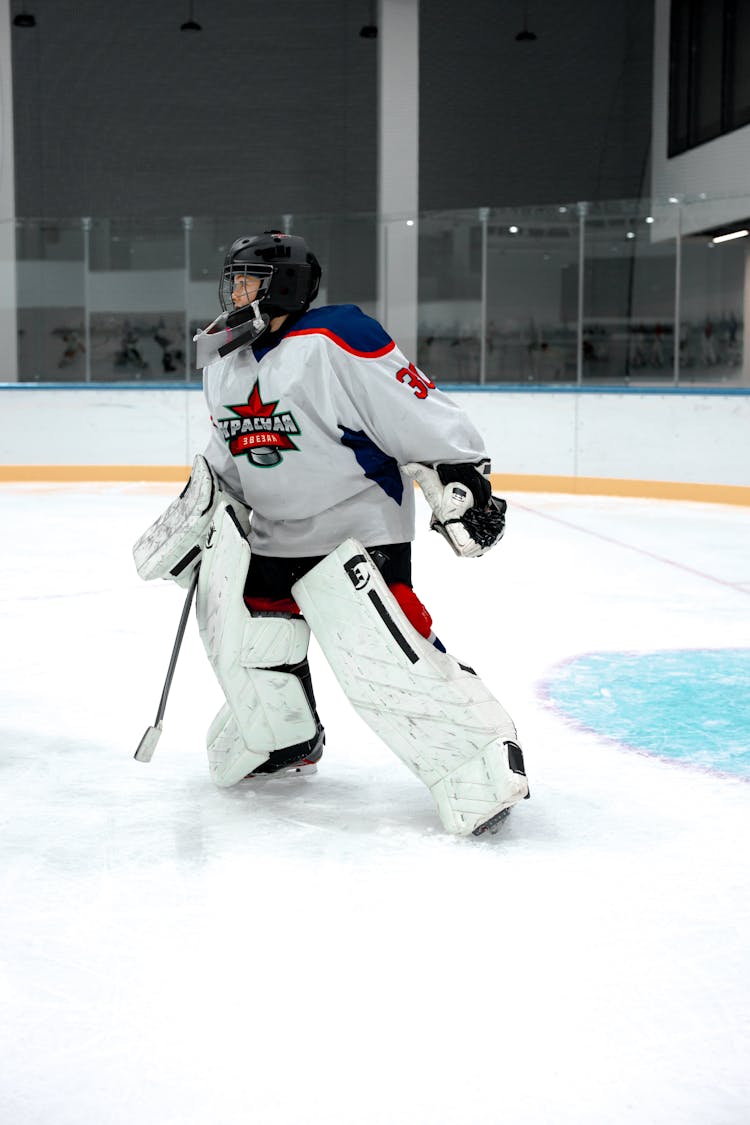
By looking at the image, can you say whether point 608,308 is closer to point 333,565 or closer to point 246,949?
point 333,565

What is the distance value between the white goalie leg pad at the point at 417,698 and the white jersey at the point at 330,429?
0.36 feet

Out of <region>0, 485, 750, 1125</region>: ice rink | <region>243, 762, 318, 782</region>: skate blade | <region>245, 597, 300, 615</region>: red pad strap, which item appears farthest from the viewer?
<region>243, 762, 318, 782</region>: skate blade

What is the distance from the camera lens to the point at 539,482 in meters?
9.08

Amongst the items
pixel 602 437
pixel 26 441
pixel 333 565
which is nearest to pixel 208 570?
pixel 333 565

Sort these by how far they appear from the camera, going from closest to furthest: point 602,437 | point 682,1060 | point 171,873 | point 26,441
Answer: point 682,1060
point 171,873
point 602,437
point 26,441

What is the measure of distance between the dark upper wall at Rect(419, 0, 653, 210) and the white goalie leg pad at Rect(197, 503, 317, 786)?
1099 centimetres

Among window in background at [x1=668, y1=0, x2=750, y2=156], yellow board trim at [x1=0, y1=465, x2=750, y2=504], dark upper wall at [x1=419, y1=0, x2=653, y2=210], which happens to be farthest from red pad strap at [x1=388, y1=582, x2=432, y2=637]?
dark upper wall at [x1=419, y1=0, x2=653, y2=210]

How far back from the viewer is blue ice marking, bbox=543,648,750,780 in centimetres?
286

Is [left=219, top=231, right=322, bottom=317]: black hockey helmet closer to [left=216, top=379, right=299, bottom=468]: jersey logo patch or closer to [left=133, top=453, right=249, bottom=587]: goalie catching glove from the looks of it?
[left=216, top=379, right=299, bottom=468]: jersey logo patch

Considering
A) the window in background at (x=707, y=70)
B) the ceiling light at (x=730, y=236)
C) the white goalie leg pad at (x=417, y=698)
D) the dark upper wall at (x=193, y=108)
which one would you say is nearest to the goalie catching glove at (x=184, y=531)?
the white goalie leg pad at (x=417, y=698)

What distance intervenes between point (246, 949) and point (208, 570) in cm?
76

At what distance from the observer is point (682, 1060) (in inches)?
59.1

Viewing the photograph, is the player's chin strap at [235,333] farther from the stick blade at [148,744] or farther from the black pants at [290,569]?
the stick blade at [148,744]

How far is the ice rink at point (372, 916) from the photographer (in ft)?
4.75
